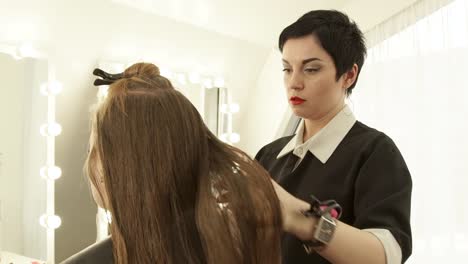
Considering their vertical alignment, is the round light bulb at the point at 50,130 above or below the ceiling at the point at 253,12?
below

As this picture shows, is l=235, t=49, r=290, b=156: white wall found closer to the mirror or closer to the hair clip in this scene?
the mirror

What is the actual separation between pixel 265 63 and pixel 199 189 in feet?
6.31

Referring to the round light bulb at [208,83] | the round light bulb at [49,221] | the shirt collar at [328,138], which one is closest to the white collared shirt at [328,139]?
the shirt collar at [328,138]

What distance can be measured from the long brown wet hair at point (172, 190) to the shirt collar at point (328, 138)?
0.32 meters

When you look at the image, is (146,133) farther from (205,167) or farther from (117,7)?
(117,7)

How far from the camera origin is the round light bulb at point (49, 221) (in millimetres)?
1782

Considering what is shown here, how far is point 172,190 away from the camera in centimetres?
66

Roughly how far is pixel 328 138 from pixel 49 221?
1.23 metres

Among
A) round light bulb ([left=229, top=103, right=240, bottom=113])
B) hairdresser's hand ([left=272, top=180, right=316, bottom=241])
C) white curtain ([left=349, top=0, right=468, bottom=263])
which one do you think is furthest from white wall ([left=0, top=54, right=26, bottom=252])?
white curtain ([left=349, top=0, right=468, bottom=263])

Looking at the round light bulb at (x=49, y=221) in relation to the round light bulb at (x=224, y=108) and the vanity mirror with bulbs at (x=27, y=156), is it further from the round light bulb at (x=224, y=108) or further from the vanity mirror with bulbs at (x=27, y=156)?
the round light bulb at (x=224, y=108)

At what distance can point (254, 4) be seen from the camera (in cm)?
197

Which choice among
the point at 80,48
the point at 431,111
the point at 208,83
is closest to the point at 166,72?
the point at 208,83

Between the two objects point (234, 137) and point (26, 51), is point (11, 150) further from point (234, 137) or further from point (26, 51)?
point (234, 137)

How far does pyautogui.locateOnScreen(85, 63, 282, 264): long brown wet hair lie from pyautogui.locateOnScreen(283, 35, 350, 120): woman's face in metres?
0.34
